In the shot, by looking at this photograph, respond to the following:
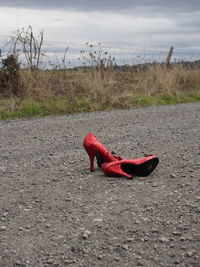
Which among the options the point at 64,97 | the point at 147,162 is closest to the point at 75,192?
the point at 147,162

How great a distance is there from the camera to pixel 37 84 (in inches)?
361

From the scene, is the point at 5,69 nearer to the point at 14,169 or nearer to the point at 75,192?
the point at 14,169

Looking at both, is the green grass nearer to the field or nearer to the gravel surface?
the field

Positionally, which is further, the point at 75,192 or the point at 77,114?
the point at 77,114

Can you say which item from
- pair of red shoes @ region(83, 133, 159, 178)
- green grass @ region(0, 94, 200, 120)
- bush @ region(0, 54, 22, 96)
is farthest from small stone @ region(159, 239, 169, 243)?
bush @ region(0, 54, 22, 96)

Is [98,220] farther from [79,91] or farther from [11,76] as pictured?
[79,91]

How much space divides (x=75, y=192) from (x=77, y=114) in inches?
181

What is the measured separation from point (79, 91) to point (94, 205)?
22.0ft

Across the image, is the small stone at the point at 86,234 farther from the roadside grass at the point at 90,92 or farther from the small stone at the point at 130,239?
the roadside grass at the point at 90,92

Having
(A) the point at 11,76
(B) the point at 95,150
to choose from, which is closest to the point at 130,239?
(B) the point at 95,150

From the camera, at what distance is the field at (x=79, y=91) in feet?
27.2

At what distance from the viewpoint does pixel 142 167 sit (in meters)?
3.82

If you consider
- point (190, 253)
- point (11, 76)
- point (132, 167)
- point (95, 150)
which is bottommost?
point (190, 253)

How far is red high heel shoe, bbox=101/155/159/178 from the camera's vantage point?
382cm
